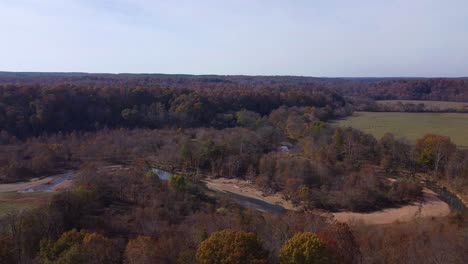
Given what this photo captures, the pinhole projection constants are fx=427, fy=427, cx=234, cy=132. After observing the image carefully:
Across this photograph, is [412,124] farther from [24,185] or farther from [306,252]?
[306,252]

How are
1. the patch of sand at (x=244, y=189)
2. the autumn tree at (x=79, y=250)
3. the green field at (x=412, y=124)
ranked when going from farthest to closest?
the green field at (x=412, y=124)
the patch of sand at (x=244, y=189)
the autumn tree at (x=79, y=250)

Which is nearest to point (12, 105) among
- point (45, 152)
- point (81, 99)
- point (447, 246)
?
point (81, 99)

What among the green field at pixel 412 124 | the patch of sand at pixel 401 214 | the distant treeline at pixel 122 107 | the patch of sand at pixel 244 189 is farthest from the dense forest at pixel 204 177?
the green field at pixel 412 124

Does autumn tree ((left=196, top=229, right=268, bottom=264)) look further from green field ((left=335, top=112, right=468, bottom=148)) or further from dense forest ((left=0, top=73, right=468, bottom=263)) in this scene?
green field ((left=335, top=112, right=468, bottom=148))

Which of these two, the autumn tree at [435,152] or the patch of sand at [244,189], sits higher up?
the autumn tree at [435,152]

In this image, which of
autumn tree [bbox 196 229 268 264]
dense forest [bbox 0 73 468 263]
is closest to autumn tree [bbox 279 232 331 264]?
dense forest [bbox 0 73 468 263]

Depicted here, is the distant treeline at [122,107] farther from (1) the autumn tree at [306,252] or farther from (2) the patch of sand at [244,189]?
(1) the autumn tree at [306,252]
